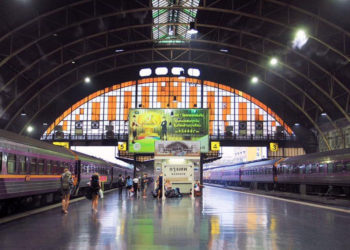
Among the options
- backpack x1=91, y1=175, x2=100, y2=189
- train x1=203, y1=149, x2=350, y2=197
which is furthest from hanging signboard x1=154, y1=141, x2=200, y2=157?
backpack x1=91, y1=175, x2=100, y2=189

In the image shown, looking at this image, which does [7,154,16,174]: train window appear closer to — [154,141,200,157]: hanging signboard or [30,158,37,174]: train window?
[30,158,37,174]: train window

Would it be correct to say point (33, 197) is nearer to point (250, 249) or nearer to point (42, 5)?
point (250, 249)

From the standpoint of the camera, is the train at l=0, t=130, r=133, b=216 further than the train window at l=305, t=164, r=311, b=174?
No

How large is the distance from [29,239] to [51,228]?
7.29ft

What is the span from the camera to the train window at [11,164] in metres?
16.7

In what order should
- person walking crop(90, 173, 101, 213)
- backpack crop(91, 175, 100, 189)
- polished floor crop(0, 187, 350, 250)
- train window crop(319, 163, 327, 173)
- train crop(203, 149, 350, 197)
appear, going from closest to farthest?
1. polished floor crop(0, 187, 350, 250)
2. person walking crop(90, 173, 101, 213)
3. backpack crop(91, 175, 100, 189)
4. train crop(203, 149, 350, 197)
5. train window crop(319, 163, 327, 173)

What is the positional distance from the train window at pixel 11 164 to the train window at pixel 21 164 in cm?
53

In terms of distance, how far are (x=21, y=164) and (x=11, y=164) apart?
4.60ft

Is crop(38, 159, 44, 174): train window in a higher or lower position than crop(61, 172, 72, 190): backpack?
higher

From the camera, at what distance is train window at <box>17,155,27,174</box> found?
18086mm

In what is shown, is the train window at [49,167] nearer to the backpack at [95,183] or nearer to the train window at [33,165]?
the train window at [33,165]

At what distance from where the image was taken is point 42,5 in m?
37.4

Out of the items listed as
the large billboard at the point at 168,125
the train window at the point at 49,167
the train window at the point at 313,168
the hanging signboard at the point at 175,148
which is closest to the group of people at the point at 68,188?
the train window at the point at 49,167

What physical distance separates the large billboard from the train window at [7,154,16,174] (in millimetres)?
28506
